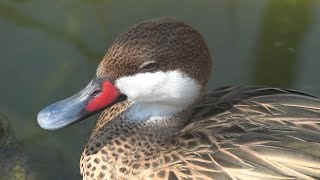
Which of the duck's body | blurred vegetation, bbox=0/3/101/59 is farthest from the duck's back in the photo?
blurred vegetation, bbox=0/3/101/59

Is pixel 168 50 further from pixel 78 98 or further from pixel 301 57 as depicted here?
pixel 301 57

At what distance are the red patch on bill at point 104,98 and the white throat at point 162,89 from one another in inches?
1.0

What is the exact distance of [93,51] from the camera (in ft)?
11.7

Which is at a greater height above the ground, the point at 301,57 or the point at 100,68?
the point at 100,68

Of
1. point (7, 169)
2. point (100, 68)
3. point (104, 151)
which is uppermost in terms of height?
point (100, 68)

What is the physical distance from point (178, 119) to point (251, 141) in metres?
0.31

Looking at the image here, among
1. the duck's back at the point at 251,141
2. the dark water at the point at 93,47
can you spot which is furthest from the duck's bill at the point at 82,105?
the dark water at the point at 93,47

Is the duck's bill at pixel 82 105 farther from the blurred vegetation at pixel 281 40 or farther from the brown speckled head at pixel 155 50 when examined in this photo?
the blurred vegetation at pixel 281 40

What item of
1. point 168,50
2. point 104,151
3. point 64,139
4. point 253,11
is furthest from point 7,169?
point 253,11

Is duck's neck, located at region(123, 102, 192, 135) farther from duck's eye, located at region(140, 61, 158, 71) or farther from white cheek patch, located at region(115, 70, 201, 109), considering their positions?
duck's eye, located at region(140, 61, 158, 71)

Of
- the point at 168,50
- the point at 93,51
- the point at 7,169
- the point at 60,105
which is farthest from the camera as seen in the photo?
the point at 93,51

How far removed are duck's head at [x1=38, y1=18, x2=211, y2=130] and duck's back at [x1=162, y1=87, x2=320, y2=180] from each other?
16 cm

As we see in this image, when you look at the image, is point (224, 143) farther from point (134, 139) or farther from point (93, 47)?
point (93, 47)

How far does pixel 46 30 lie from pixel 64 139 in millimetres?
725
